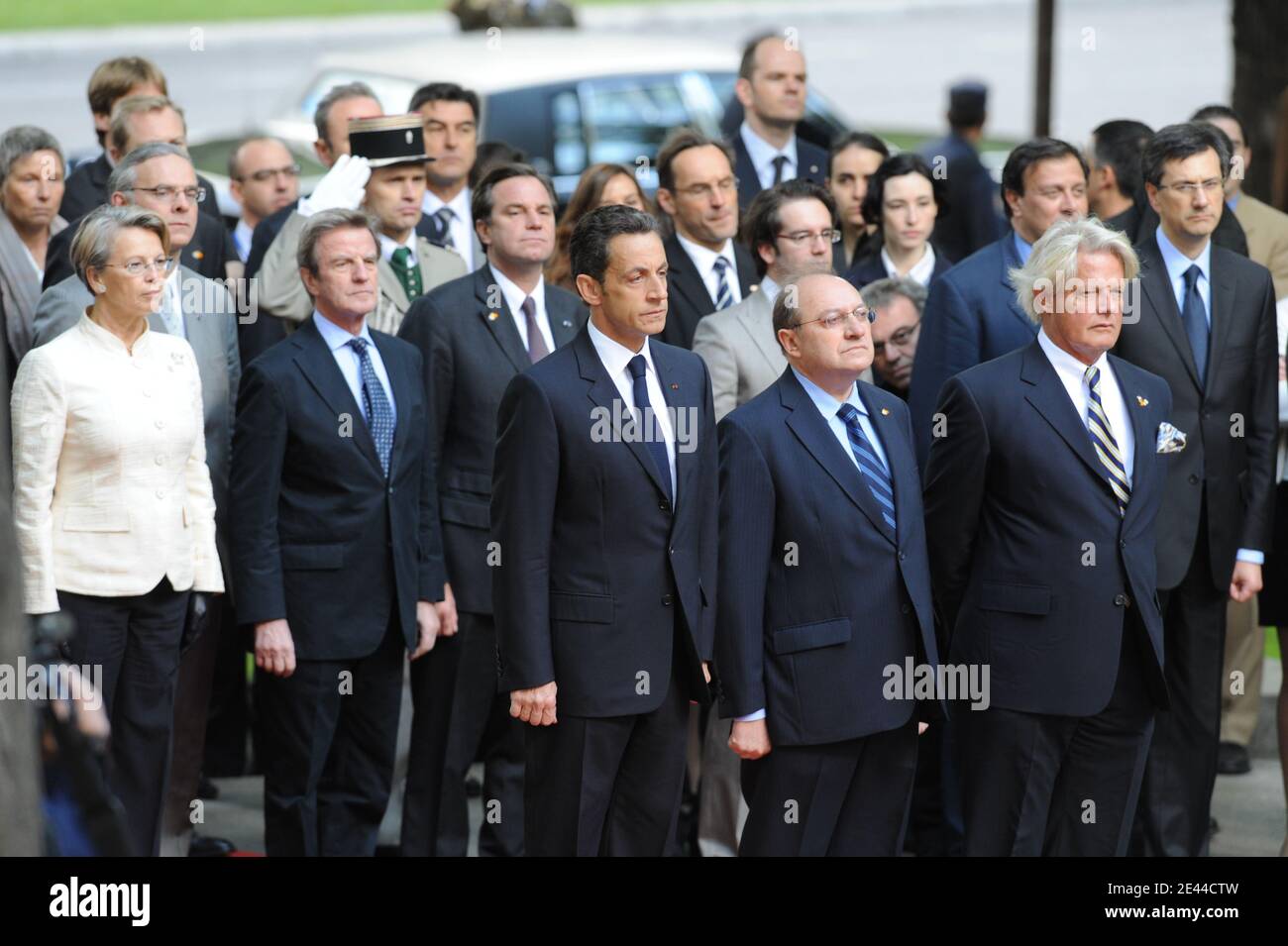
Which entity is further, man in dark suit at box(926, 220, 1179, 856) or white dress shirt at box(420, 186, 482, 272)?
white dress shirt at box(420, 186, 482, 272)

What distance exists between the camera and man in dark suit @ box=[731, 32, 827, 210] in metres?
8.54

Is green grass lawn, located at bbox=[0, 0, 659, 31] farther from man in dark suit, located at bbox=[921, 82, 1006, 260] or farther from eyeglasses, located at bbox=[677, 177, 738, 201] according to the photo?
eyeglasses, located at bbox=[677, 177, 738, 201]

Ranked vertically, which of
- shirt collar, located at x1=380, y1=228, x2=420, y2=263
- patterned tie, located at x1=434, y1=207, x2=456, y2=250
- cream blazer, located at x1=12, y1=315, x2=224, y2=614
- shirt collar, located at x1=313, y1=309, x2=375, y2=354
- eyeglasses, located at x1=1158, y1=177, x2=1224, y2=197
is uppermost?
eyeglasses, located at x1=1158, y1=177, x2=1224, y2=197

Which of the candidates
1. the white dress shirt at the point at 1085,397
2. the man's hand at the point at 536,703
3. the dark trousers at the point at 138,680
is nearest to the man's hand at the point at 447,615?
the dark trousers at the point at 138,680

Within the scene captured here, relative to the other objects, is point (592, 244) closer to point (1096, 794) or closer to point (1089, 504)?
point (1089, 504)

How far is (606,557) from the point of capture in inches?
211

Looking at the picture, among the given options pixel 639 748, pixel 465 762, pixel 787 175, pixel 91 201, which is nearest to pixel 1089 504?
pixel 639 748

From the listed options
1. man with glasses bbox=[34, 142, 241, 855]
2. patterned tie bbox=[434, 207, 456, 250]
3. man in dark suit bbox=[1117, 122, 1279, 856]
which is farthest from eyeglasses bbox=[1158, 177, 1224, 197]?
man with glasses bbox=[34, 142, 241, 855]

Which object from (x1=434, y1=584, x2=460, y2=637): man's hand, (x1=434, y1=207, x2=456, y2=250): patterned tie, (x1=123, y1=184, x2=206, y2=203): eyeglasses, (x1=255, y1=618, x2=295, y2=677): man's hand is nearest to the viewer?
(x1=255, y1=618, x2=295, y2=677): man's hand

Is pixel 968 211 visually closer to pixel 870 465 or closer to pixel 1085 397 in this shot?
pixel 1085 397

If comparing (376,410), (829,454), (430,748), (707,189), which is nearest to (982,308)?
(707,189)

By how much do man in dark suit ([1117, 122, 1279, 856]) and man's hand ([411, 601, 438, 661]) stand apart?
2.36 m
